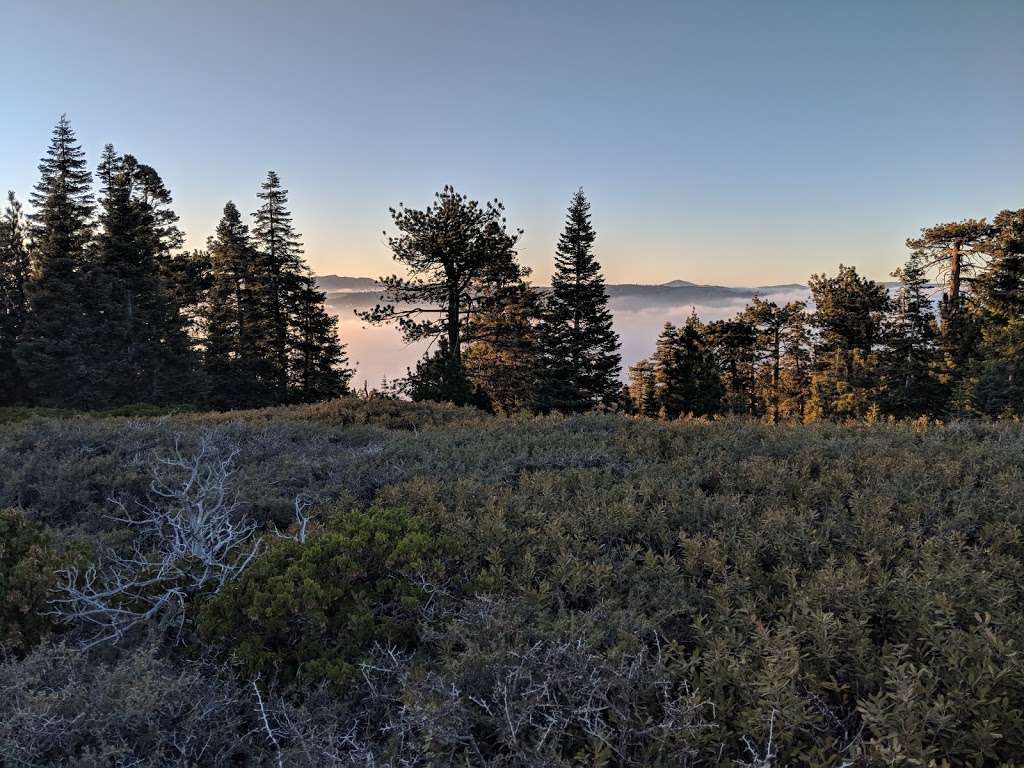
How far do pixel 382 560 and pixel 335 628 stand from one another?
57 centimetres

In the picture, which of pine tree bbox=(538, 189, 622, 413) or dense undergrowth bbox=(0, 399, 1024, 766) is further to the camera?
pine tree bbox=(538, 189, 622, 413)

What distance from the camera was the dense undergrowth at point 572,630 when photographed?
2299mm

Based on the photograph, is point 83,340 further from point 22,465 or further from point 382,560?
point 382,560

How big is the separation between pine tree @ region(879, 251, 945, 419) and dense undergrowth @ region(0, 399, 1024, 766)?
38.5 m

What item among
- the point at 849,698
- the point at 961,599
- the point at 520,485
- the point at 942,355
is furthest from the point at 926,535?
the point at 942,355

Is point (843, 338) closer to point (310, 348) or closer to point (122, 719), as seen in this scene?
point (310, 348)

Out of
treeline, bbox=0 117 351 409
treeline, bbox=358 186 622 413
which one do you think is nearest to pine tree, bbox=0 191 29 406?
treeline, bbox=0 117 351 409

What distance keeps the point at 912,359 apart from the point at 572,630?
44704 mm

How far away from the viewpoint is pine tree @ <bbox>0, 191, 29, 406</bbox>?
30.6 metres

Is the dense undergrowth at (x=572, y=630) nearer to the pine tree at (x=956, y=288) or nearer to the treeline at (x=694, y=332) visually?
the treeline at (x=694, y=332)

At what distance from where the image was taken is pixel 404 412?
1272 cm

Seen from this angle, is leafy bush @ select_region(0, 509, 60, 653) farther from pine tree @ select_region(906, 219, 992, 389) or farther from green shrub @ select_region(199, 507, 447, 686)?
pine tree @ select_region(906, 219, 992, 389)

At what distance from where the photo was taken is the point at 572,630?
288 cm

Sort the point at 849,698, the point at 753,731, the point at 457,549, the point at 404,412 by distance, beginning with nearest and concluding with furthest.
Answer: the point at 753,731, the point at 849,698, the point at 457,549, the point at 404,412
